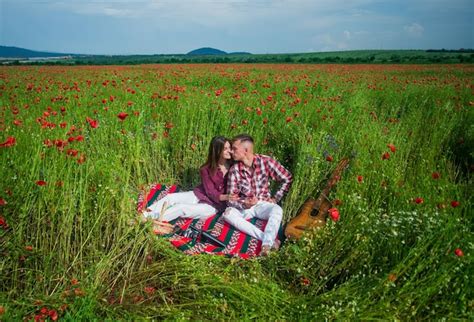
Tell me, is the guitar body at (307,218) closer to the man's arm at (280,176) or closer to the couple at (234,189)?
the couple at (234,189)

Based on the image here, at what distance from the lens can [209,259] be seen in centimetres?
274

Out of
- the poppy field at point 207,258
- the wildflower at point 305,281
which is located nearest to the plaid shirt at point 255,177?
the poppy field at point 207,258

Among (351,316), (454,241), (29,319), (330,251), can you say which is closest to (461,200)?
(454,241)

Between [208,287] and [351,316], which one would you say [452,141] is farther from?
[208,287]

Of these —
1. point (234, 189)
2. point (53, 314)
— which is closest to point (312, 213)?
point (234, 189)

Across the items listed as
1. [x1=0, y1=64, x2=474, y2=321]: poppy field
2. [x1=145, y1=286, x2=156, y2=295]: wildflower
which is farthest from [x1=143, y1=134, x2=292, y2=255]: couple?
[x1=145, y1=286, x2=156, y2=295]: wildflower

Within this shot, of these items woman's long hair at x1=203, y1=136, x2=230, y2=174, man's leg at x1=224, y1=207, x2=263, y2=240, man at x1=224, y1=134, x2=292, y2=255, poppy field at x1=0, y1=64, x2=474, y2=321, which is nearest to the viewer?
poppy field at x1=0, y1=64, x2=474, y2=321

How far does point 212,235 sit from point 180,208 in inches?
20.6

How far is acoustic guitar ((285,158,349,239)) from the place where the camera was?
3219 millimetres

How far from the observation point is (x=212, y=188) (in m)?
4.08

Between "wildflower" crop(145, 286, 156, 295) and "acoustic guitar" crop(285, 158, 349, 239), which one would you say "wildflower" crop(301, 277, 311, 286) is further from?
"wildflower" crop(145, 286, 156, 295)

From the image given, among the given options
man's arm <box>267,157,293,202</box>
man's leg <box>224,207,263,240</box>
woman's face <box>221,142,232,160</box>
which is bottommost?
man's leg <box>224,207,263,240</box>

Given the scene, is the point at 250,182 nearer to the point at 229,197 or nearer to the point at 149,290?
the point at 229,197

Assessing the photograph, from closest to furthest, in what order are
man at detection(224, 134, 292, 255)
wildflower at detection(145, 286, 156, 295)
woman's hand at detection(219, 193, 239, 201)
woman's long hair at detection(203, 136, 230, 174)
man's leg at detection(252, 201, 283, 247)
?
wildflower at detection(145, 286, 156, 295) < man's leg at detection(252, 201, 283, 247) < man at detection(224, 134, 292, 255) < woman's hand at detection(219, 193, 239, 201) < woman's long hair at detection(203, 136, 230, 174)
